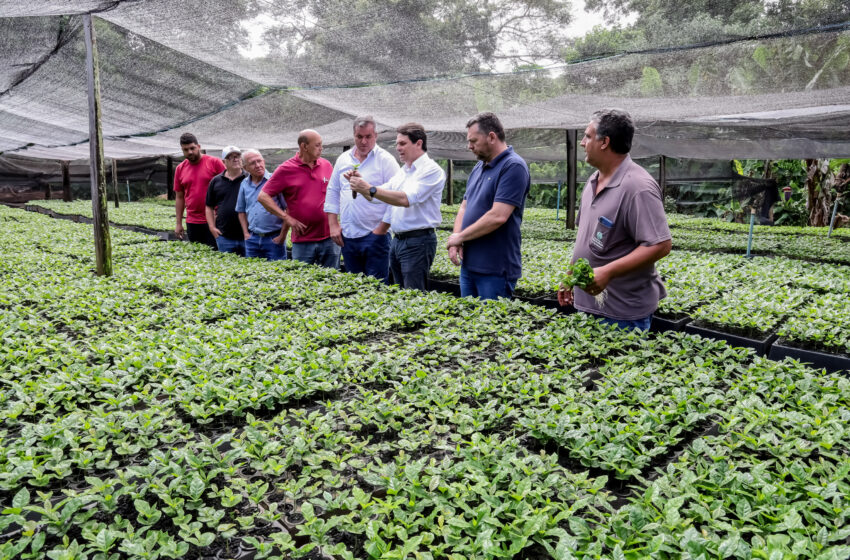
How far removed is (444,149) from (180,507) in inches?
550

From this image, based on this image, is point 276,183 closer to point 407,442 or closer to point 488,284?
point 488,284

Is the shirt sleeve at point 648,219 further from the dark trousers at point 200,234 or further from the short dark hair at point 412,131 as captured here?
the dark trousers at point 200,234

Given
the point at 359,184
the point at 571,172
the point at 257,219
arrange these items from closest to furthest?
the point at 359,184, the point at 257,219, the point at 571,172

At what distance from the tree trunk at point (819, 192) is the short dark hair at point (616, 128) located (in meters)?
15.9

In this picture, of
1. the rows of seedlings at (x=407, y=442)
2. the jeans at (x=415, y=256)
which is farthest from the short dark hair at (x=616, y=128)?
the jeans at (x=415, y=256)

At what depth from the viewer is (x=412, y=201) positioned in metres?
4.32

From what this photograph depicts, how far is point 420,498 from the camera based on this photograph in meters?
1.53

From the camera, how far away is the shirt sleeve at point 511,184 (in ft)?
12.1

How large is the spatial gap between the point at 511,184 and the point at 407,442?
7.64 ft

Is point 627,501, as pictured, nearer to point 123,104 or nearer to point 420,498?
point 420,498

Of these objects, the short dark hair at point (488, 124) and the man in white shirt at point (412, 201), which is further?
the man in white shirt at point (412, 201)

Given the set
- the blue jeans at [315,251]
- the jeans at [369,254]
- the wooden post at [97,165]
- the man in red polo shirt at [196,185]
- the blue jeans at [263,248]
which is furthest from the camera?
the man in red polo shirt at [196,185]

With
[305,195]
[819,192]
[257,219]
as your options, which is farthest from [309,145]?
[819,192]

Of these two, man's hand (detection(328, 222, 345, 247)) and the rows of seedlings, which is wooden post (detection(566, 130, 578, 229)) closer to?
man's hand (detection(328, 222, 345, 247))
